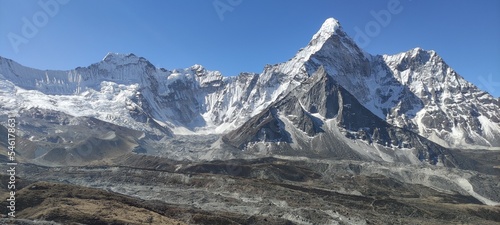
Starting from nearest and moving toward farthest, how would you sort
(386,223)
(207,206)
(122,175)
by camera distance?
(386,223), (207,206), (122,175)

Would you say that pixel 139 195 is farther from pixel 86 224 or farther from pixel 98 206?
pixel 86 224

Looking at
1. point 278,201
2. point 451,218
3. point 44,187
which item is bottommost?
point 451,218

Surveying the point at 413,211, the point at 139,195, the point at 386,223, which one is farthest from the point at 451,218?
the point at 139,195

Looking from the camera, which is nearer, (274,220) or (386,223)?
(274,220)

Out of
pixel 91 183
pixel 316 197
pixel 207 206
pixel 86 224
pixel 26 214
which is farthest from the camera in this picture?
pixel 91 183

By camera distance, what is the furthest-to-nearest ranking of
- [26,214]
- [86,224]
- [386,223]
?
[386,223] < [26,214] < [86,224]

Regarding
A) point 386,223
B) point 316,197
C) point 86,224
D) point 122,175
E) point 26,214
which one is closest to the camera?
point 86,224

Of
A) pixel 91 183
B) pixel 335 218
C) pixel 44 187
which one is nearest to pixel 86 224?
A: pixel 44 187

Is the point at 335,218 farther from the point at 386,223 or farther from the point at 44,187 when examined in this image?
the point at 44,187

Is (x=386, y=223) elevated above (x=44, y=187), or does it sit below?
below
